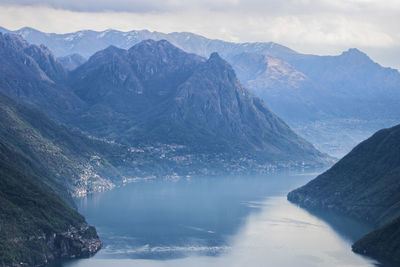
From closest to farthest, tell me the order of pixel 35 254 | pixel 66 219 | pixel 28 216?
pixel 35 254 → pixel 28 216 → pixel 66 219

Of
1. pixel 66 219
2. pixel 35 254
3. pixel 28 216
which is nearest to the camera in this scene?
pixel 35 254

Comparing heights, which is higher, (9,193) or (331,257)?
(9,193)

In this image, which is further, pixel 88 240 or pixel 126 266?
pixel 88 240

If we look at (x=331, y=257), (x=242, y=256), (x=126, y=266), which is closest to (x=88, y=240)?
(x=126, y=266)

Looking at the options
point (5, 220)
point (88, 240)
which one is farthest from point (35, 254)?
point (88, 240)

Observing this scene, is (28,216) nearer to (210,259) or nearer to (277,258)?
(210,259)

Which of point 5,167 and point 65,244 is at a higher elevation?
point 5,167

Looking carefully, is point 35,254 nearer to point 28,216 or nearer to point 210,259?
point 28,216

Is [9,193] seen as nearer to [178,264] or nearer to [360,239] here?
[178,264]

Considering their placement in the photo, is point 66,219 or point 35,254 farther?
point 66,219
